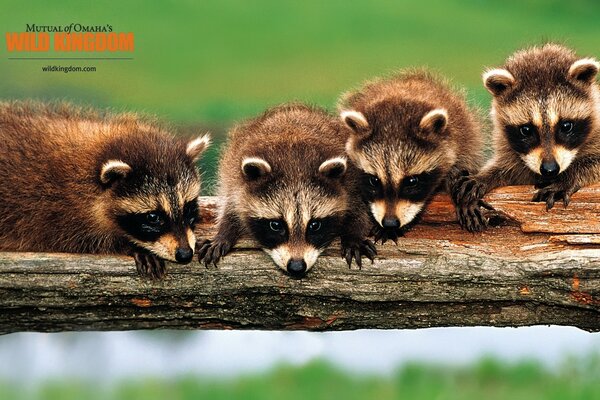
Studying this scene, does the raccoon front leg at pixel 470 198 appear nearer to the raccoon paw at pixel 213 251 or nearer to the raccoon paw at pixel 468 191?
the raccoon paw at pixel 468 191

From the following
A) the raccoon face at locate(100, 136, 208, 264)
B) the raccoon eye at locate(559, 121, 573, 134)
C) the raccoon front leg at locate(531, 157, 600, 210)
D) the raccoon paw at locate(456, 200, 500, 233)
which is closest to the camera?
the raccoon face at locate(100, 136, 208, 264)

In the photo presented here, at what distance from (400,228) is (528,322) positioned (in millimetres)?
1060

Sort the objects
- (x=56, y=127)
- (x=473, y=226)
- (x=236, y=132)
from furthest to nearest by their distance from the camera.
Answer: (x=236, y=132), (x=56, y=127), (x=473, y=226)

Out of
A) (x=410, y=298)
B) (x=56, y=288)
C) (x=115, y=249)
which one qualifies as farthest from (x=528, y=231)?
(x=56, y=288)

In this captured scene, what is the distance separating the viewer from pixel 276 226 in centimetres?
535

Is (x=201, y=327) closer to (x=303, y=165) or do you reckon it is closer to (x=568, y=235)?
(x=303, y=165)

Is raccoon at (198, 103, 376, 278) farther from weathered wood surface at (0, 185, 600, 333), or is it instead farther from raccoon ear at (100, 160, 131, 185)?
raccoon ear at (100, 160, 131, 185)

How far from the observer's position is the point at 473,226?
5.53 meters

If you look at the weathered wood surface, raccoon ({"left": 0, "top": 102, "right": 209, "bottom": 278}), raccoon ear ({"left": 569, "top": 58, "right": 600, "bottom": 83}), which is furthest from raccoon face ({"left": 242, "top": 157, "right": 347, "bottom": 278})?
raccoon ear ({"left": 569, "top": 58, "right": 600, "bottom": 83})

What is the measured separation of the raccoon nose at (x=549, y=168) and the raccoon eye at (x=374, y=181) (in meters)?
1.20

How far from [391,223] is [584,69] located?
2.02 metres

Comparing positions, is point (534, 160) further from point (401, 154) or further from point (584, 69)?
point (401, 154)

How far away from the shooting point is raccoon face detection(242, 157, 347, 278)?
5242mm

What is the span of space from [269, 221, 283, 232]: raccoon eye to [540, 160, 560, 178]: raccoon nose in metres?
1.92
